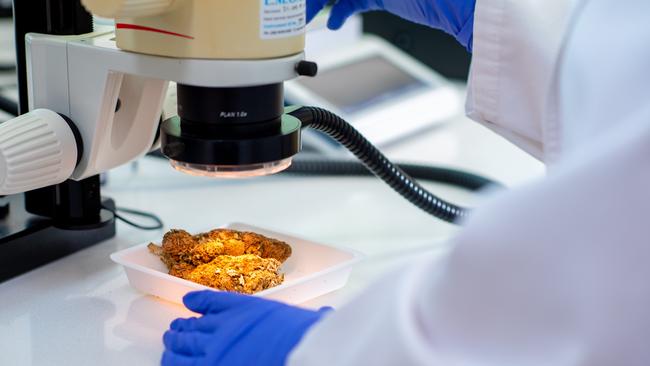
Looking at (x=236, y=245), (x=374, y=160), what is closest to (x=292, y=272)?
(x=236, y=245)

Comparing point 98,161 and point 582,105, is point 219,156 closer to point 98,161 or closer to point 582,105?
point 98,161

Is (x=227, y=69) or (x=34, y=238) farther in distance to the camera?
(x=34, y=238)

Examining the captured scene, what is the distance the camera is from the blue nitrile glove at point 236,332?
0.74 metres

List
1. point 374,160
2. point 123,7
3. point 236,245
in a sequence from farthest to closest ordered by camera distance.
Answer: point 374,160, point 236,245, point 123,7

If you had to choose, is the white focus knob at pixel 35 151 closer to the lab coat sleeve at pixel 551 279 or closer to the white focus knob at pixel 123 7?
the white focus knob at pixel 123 7

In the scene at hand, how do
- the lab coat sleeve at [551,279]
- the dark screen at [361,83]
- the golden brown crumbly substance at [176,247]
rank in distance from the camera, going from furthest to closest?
the dark screen at [361,83]
the golden brown crumbly substance at [176,247]
the lab coat sleeve at [551,279]

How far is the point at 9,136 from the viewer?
94cm

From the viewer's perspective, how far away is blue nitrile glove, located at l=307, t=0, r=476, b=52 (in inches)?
44.6

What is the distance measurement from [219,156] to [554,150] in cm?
30

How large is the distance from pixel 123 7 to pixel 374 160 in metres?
0.45

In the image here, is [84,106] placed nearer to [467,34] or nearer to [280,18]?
[280,18]

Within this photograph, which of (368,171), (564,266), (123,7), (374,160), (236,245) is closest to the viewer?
(564,266)

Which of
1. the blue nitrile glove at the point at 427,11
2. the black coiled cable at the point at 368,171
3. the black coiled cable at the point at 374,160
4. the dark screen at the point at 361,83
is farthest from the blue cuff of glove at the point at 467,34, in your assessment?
the dark screen at the point at 361,83

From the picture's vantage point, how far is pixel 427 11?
1.16 metres
